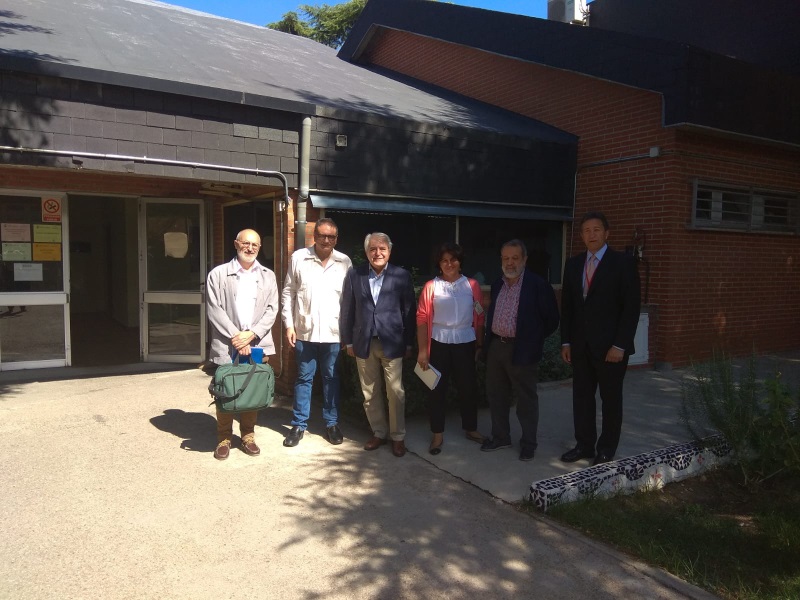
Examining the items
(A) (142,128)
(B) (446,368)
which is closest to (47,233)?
(A) (142,128)

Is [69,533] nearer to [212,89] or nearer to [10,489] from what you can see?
[10,489]

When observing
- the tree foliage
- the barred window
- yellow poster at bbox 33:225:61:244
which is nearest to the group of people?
yellow poster at bbox 33:225:61:244

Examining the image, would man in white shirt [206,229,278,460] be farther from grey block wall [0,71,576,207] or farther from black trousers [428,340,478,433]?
grey block wall [0,71,576,207]

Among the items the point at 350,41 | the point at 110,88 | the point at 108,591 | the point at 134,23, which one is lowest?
the point at 108,591

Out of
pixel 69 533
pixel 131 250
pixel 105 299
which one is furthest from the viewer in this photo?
pixel 105 299

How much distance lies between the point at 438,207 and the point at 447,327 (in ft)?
9.93

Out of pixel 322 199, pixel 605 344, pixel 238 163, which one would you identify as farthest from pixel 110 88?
pixel 605 344

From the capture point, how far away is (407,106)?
29.2 feet

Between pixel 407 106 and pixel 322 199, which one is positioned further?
pixel 407 106

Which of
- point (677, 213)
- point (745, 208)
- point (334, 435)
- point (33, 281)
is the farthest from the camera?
point (745, 208)

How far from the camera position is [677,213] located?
8.09 m

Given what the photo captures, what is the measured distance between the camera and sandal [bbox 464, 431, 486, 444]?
539 centimetres

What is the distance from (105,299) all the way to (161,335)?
307 inches

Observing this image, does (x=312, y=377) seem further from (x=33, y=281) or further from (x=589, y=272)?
(x=33, y=281)
